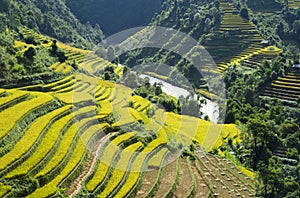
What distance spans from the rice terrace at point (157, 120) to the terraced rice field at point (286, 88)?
10cm

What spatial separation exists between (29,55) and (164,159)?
13476mm

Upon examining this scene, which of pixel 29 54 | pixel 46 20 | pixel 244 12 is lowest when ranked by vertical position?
pixel 244 12

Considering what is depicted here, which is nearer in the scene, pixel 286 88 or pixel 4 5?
pixel 286 88

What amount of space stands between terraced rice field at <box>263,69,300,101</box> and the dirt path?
25.1m

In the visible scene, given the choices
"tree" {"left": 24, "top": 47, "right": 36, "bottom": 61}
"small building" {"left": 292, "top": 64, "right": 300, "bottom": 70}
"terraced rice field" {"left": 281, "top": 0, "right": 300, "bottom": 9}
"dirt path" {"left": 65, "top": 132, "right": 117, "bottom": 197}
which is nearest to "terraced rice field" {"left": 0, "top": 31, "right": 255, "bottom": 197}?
"dirt path" {"left": 65, "top": 132, "right": 117, "bottom": 197}

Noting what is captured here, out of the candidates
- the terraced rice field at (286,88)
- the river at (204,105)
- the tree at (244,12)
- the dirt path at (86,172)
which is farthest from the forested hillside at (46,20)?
the terraced rice field at (286,88)

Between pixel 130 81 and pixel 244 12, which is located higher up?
pixel 244 12

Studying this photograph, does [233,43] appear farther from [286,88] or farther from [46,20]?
[46,20]

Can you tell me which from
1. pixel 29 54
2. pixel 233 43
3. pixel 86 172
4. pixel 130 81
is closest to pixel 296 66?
pixel 233 43

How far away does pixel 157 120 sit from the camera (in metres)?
26.9

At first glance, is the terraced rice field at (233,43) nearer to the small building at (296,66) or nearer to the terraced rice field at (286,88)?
the small building at (296,66)

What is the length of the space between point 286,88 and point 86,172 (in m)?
29.5

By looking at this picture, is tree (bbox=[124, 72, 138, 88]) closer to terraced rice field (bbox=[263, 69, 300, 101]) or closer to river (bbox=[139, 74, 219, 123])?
river (bbox=[139, 74, 219, 123])

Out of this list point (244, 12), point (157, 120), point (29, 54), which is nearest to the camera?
point (157, 120)
